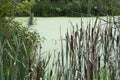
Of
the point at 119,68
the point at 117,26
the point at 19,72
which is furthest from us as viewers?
the point at 117,26

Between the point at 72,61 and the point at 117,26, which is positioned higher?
the point at 117,26

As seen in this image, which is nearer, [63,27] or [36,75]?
[36,75]

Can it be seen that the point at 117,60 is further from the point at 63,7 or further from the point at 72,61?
the point at 63,7

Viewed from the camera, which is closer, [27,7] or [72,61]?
[72,61]

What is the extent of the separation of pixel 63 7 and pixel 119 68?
16.0ft

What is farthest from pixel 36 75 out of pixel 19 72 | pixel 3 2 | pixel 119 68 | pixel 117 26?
pixel 3 2

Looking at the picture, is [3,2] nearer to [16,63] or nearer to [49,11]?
[16,63]

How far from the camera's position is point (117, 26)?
1.56 m

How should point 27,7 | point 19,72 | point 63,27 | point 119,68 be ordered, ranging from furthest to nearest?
point 63,27
point 27,7
point 119,68
point 19,72

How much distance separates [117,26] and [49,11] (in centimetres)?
438

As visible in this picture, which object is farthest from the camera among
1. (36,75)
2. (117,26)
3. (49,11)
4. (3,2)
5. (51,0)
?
(51,0)

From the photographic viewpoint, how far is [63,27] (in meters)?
4.75

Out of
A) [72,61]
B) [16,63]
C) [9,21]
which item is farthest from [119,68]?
[9,21]

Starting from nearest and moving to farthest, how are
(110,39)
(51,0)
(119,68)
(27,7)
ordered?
(119,68) < (110,39) < (27,7) < (51,0)
